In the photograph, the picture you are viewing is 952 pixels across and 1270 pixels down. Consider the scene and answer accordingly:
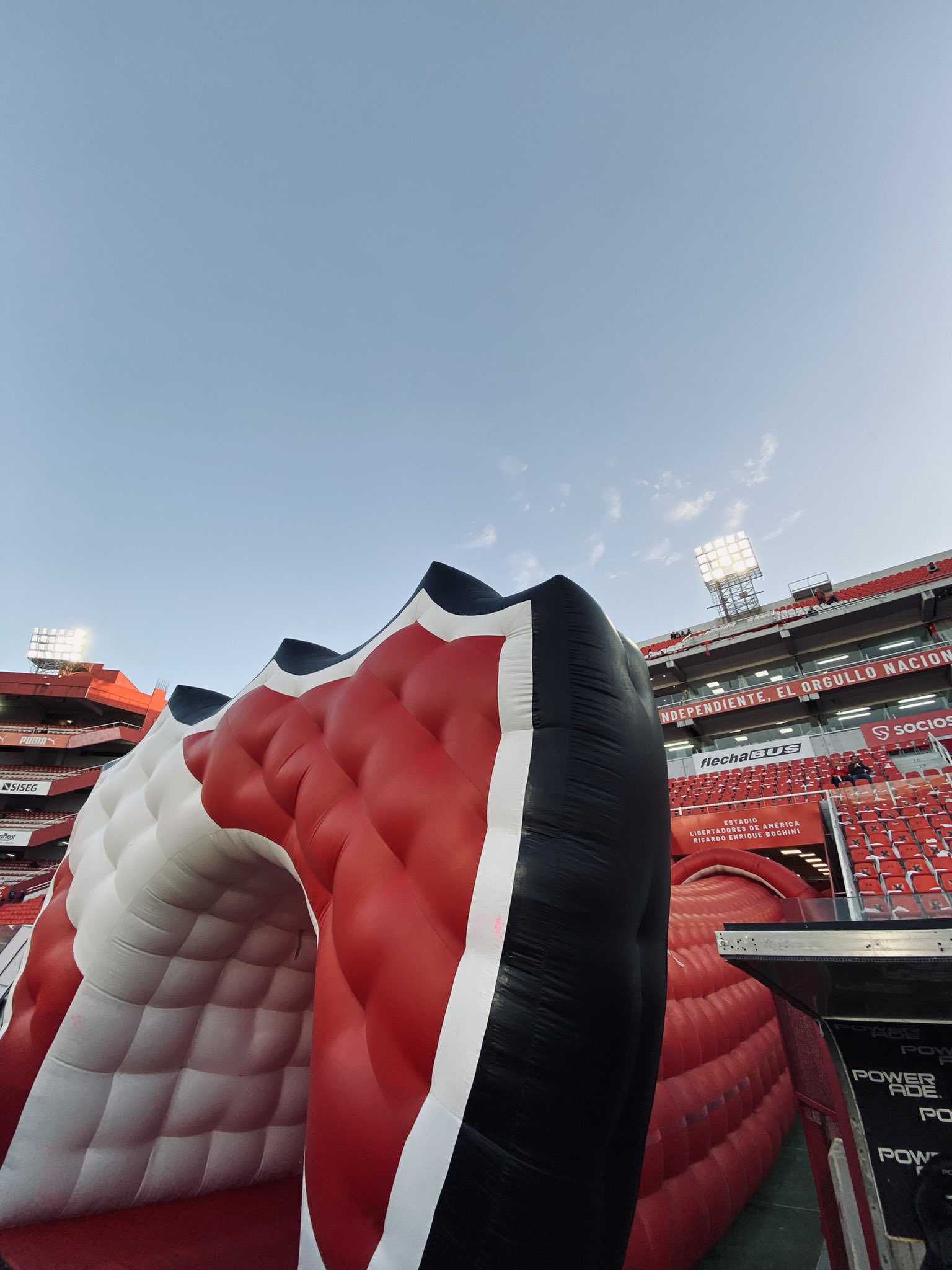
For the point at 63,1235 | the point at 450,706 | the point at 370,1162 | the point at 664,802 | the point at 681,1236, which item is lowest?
the point at 681,1236

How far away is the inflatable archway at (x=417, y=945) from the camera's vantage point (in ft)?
3.88

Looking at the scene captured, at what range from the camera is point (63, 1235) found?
247cm

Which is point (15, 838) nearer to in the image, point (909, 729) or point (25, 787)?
point (25, 787)

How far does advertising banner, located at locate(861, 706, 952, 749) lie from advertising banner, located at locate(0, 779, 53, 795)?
1086 inches

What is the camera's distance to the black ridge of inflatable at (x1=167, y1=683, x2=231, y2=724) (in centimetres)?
329

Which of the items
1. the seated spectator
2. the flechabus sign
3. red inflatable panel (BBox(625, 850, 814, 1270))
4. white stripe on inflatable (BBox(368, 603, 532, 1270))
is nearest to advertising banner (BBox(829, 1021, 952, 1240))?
red inflatable panel (BBox(625, 850, 814, 1270))

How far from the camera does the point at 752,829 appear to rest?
9570 mm

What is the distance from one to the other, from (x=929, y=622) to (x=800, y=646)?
135 inches

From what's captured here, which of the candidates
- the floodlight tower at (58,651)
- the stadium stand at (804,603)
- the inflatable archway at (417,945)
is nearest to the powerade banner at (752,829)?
the inflatable archway at (417,945)

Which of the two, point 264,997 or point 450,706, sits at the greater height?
point 450,706

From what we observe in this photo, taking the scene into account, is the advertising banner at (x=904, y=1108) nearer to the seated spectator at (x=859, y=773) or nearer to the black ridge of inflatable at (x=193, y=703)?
the black ridge of inflatable at (x=193, y=703)

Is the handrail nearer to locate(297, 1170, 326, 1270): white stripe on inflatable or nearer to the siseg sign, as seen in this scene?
the siseg sign

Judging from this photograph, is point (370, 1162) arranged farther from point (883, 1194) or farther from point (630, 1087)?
point (883, 1194)

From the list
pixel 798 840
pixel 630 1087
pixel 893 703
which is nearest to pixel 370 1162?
pixel 630 1087
